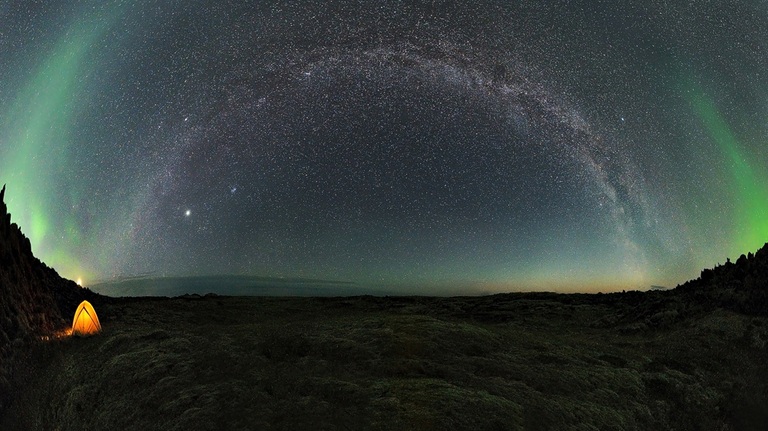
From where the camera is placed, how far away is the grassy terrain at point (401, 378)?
1121 cm

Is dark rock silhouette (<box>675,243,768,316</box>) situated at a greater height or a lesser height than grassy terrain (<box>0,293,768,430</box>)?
greater

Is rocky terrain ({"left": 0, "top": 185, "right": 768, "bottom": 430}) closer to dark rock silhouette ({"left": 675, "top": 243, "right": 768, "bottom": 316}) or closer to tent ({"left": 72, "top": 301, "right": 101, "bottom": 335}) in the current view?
dark rock silhouette ({"left": 675, "top": 243, "right": 768, "bottom": 316})

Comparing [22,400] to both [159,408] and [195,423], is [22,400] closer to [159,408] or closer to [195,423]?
[159,408]

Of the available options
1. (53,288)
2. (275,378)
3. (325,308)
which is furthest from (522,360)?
(53,288)

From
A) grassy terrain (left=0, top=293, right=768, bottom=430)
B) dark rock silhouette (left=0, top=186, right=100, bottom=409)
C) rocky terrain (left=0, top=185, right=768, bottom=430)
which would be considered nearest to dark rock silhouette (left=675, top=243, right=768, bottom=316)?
rocky terrain (left=0, top=185, right=768, bottom=430)

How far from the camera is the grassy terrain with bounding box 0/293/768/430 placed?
11211 mm

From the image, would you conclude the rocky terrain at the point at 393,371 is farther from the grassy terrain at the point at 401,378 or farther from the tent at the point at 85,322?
the tent at the point at 85,322

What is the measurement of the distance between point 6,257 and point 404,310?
922 inches

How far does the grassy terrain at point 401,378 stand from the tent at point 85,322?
640mm

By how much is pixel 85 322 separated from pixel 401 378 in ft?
58.1

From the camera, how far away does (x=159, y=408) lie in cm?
1248

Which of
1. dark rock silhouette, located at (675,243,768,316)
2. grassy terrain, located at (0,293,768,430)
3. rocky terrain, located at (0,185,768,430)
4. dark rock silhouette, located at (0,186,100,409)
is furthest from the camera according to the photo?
dark rock silhouette, located at (675,243,768,316)

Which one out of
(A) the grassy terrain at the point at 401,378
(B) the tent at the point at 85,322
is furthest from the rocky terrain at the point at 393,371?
(B) the tent at the point at 85,322

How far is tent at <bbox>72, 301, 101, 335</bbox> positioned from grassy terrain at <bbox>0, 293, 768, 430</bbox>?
0.64m
